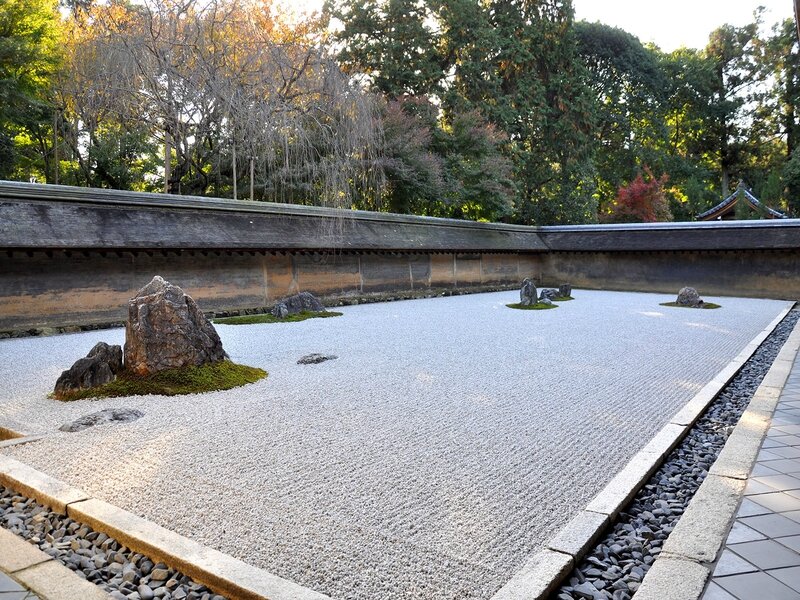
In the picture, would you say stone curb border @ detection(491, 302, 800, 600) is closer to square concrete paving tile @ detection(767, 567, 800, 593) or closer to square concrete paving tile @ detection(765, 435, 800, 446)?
square concrete paving tile @ detection(765, 435, 800, 446)

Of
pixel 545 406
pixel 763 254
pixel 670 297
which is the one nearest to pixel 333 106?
pixel 545 406

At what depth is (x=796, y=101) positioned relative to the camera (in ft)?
93.8

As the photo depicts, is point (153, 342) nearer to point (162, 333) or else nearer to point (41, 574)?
point (162, 333)

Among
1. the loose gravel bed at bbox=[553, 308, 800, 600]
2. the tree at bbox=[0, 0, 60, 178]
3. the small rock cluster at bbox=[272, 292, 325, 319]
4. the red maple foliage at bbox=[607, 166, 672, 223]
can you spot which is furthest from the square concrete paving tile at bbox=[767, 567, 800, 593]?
the red maple foliage at bbox=[607, 166, 672, 223]

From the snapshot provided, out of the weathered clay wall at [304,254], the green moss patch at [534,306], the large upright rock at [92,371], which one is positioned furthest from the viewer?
the green moss patch at [534,306]

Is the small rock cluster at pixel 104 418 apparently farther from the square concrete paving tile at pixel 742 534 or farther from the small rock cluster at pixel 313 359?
the square concrete paving tile at pixel 742 534

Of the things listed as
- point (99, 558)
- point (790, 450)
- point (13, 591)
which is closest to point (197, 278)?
point (99, 558)

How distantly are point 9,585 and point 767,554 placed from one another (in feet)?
9.67

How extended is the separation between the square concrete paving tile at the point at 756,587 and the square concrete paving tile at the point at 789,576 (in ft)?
0.08

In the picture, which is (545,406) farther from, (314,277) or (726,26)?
(726,26)

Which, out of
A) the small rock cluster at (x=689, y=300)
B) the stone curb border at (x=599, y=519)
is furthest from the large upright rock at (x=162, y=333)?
the small rock cluster at (x=689, y=300)

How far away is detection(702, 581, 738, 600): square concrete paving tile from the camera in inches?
75.4

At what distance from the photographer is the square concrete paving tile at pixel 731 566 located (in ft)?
6.81

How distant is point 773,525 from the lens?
7.99 ft
